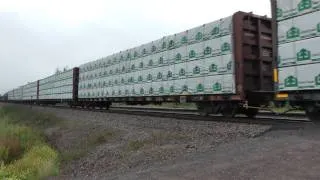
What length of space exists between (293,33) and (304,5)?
81 cm

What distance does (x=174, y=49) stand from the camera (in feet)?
59.8

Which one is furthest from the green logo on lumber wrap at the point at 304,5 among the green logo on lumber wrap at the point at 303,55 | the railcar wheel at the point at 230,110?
the railcar wheel at the point at 230,110

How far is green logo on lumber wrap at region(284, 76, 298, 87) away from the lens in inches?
437

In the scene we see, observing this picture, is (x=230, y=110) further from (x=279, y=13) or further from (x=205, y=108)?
(x=279, y=13)

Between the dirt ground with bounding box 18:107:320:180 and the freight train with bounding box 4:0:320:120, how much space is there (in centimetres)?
175

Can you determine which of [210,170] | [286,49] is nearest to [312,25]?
[286,49]

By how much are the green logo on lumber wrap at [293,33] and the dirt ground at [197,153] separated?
8.64 feet

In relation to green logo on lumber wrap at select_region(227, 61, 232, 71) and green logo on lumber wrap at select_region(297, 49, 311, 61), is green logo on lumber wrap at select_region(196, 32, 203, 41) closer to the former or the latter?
green logo on lumber wrap at select_region(227, 61, 232, 71)

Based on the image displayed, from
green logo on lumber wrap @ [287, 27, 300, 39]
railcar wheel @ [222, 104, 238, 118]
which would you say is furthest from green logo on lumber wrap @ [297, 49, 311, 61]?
railcar wheel @ [222, 104, 238, 118]

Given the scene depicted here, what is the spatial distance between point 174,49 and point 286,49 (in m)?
7.56

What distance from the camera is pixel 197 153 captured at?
878 cm

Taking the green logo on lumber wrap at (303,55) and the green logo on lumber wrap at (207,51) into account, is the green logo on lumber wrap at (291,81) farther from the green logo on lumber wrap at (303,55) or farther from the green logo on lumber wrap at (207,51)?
the green logo on lumber wrap at (207,51)

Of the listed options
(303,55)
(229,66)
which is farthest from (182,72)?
(303,55)

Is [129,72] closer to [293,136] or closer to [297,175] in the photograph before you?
[293,136]
